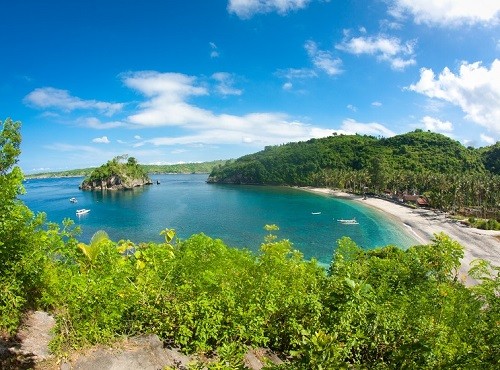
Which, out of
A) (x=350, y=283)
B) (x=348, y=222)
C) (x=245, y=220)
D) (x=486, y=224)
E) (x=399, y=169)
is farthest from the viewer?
(x=399, y=169)

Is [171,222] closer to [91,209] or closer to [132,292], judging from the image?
[91,209]

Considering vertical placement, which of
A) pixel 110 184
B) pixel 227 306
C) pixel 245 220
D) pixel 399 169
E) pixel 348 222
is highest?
pixel 399 169

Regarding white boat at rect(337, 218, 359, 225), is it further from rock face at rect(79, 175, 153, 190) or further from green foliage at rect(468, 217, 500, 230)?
rock face at rect(79, 175, 153, 190)

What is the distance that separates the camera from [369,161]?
155 meters

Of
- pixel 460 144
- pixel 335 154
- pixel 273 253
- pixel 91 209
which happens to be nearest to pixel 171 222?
pixel 91 209

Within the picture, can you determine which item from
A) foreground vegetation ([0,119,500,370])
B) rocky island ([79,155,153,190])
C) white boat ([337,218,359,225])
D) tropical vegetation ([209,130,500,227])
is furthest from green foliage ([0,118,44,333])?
rocky island ([79,155,153,190])

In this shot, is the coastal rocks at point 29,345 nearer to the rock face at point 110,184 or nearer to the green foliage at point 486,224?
the green foliage at point 486,224

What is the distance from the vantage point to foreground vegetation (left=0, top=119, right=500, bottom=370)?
23.4 ft

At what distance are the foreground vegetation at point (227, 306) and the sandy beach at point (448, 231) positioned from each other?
122 feet

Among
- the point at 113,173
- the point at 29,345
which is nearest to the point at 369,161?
the point at 113,173

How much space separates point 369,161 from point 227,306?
15768cm

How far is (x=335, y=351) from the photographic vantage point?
16.6 ft

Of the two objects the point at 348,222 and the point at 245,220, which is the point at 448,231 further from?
the point at 245,220

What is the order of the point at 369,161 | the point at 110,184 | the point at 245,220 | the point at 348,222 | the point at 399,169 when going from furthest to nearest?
1. the point at 110,184
2. the point at 369,161
3. the point at 399,169
4. the point at 245,220
5. the point at 348,222
